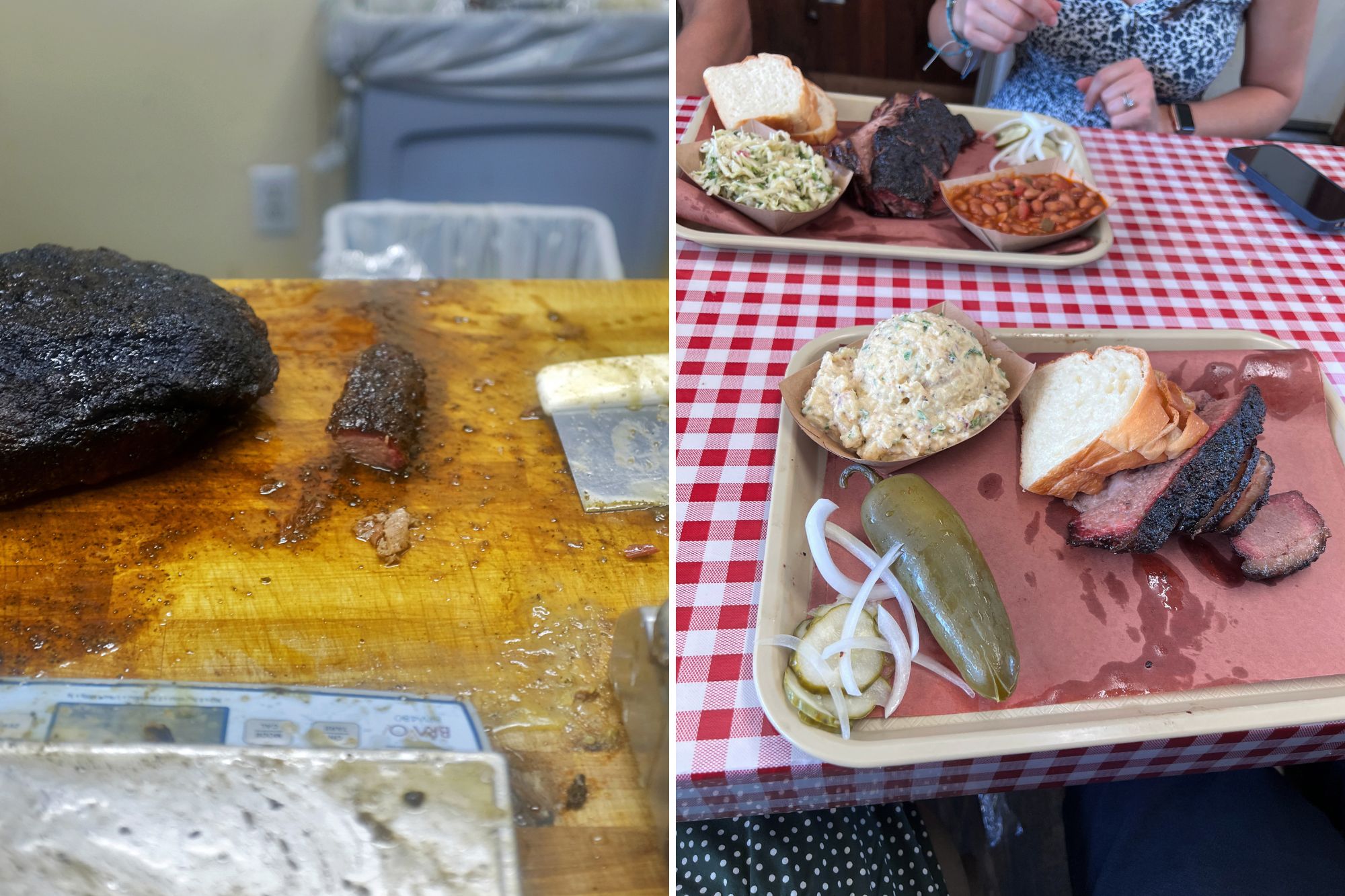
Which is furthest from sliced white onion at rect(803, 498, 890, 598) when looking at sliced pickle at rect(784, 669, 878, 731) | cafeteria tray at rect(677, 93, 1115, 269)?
cafeteria tray at rect(677, 93, 1115, 269)

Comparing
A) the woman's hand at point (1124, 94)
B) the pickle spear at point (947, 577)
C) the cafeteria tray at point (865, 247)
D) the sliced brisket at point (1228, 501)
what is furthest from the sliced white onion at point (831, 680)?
the woman's hand at point (1124, 94)

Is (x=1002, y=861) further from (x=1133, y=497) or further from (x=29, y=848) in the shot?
(x=29, y=848)

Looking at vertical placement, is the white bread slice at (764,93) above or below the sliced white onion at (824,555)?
above

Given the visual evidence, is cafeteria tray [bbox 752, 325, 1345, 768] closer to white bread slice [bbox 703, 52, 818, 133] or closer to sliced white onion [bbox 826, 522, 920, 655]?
sliced white onion [bbox 826, 522, 920, 655]

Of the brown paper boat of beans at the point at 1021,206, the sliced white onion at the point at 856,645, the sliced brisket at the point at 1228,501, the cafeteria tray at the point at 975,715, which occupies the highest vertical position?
the brown paper boat of beans at the point at 1021,206

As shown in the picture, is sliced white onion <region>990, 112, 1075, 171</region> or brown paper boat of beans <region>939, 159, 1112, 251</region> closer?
brown paper boat of beans <region>939, 159, 1112, 251</region>

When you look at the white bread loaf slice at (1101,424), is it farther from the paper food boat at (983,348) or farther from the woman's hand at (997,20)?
the woman's hand at (997,20)
